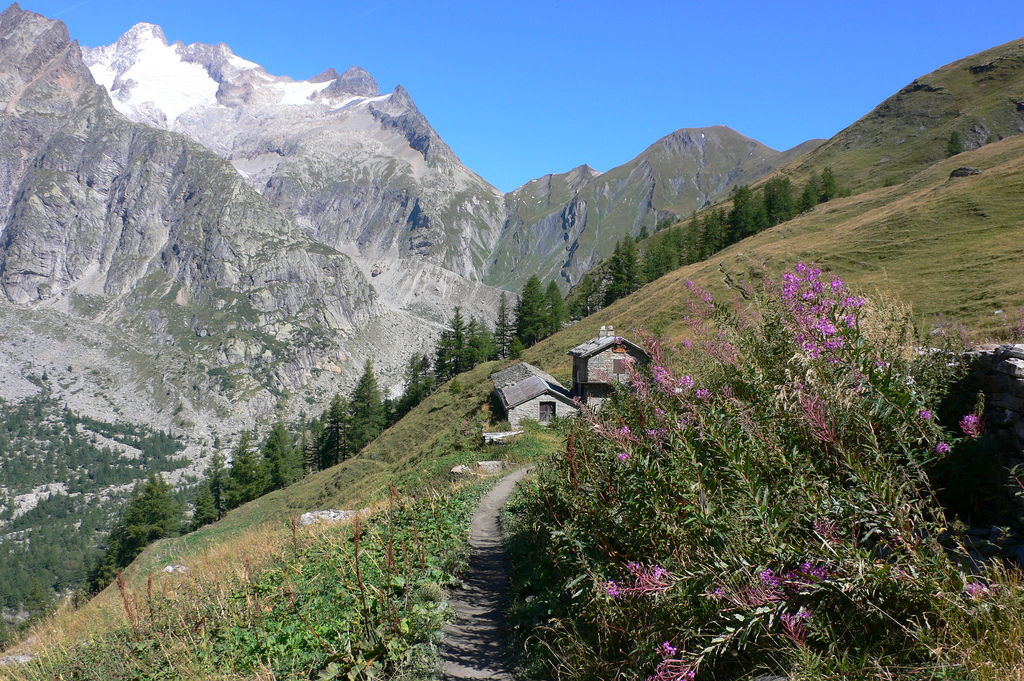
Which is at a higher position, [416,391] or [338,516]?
[416,391]

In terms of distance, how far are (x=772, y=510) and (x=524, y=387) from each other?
113ft

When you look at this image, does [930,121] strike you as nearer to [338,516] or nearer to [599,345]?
[599,345]

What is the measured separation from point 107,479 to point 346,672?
830 feet

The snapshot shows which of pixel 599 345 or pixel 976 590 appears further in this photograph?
Result: pixel 599 345

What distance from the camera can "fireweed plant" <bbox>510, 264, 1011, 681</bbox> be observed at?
309cm

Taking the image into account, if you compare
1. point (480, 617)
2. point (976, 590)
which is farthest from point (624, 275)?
point (976, 590)

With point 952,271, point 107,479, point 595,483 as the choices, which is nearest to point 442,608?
point 595,483

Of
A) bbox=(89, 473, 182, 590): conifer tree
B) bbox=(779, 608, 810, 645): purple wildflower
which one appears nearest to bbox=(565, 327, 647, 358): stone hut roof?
bbox=(779, 608, 810, 645): purple wildflower

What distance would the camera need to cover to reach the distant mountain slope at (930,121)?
131 m

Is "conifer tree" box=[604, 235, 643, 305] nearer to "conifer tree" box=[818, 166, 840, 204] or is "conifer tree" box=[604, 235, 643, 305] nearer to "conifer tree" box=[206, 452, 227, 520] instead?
"conifer tree" box=[818, 166, 840, 204]

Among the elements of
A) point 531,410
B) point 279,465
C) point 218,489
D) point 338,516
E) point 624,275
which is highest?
point 624,275

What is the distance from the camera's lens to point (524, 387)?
37.9m

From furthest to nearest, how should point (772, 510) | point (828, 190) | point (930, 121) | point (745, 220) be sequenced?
1. point (930, 121)
2. point (828, 190)
3. point (745, 220)
4. point (772, 510)

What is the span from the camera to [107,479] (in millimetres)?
197750
